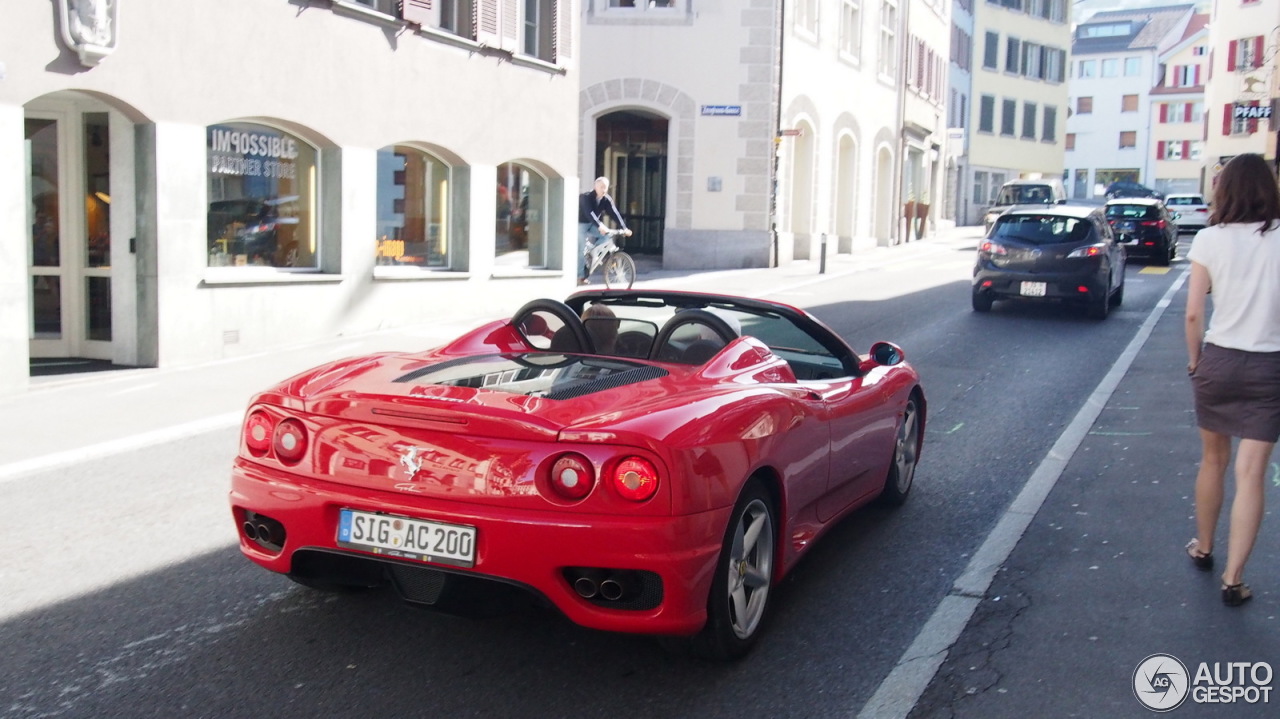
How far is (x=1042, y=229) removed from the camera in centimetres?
1728

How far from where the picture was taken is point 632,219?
30625mm

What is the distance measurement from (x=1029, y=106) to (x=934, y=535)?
2476 inches

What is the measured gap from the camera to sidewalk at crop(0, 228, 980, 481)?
8336 millimetres

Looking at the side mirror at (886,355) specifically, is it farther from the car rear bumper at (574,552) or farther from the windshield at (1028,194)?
the windshield at (1028,194)

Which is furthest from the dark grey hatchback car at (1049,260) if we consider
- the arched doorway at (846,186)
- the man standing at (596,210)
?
the arched doorway at (846,186)

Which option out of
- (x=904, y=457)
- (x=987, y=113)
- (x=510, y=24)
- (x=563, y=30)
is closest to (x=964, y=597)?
(x=904, y=457)

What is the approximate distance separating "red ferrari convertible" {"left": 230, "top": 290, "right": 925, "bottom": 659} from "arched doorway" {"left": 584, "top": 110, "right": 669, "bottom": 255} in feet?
83.9

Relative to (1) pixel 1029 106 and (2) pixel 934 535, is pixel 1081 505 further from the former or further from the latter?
(1) pixel 1029 106

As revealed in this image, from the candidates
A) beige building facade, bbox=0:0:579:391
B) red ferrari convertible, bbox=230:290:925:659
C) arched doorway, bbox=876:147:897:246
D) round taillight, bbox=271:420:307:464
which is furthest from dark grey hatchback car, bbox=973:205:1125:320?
arched doorway, bbox=876:147:897:246

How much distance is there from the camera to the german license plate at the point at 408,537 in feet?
12.9

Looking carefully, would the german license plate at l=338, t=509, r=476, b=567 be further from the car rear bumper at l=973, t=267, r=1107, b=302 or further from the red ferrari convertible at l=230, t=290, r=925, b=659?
the car rear bumper at l=973, t=267, r=1107, b=302

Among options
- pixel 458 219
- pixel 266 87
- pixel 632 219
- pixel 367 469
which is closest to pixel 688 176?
pixel 632 219

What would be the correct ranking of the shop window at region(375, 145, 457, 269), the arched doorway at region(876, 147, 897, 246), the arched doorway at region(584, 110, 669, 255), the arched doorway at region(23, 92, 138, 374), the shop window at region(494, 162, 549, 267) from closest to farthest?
the arched doorway at region(23, 92, 138, 374)
the shop window at region(375, 145, 457, 269)
the shop window at region(494, 162, 549, 267)
the arched doorway at region(584, 110, 669, 255)
the arched doorway at region(876, 147, 897, 246)

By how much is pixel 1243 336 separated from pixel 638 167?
25.8m
